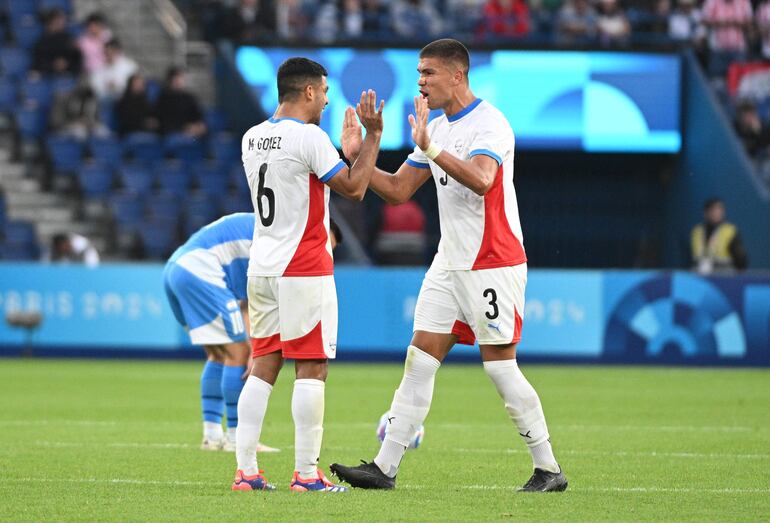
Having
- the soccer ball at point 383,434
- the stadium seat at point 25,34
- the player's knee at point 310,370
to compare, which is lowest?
the soccer ball at point 383,434

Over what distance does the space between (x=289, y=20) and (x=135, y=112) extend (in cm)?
343

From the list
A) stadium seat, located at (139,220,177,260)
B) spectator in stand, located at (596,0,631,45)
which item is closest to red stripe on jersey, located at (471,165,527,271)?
stadium seat, located at (139,220,177,260)

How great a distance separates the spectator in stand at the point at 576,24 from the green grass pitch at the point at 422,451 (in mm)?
8332

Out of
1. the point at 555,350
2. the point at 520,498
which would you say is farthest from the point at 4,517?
the point at 555,350

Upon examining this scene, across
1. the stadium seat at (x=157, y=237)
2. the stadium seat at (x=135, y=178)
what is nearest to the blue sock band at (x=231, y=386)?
the stadium seat at (x=157, y=237)

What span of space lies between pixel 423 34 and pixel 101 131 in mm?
5790

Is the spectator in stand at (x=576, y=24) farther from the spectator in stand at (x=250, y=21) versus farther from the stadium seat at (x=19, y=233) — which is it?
the stadium seat at (x=19, y=233)

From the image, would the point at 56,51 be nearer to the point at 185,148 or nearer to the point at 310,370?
the point at 185,148

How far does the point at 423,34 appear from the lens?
25562mm

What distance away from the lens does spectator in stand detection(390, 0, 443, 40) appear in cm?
2567

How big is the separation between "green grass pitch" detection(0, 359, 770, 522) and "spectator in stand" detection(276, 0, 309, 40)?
332 inches

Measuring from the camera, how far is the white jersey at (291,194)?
8211 mm

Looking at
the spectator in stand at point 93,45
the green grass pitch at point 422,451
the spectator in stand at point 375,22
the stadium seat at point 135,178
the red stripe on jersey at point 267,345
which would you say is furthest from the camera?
the spectator in stand at point 375,22

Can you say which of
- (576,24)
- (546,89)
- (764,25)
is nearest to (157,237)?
(546,89)
